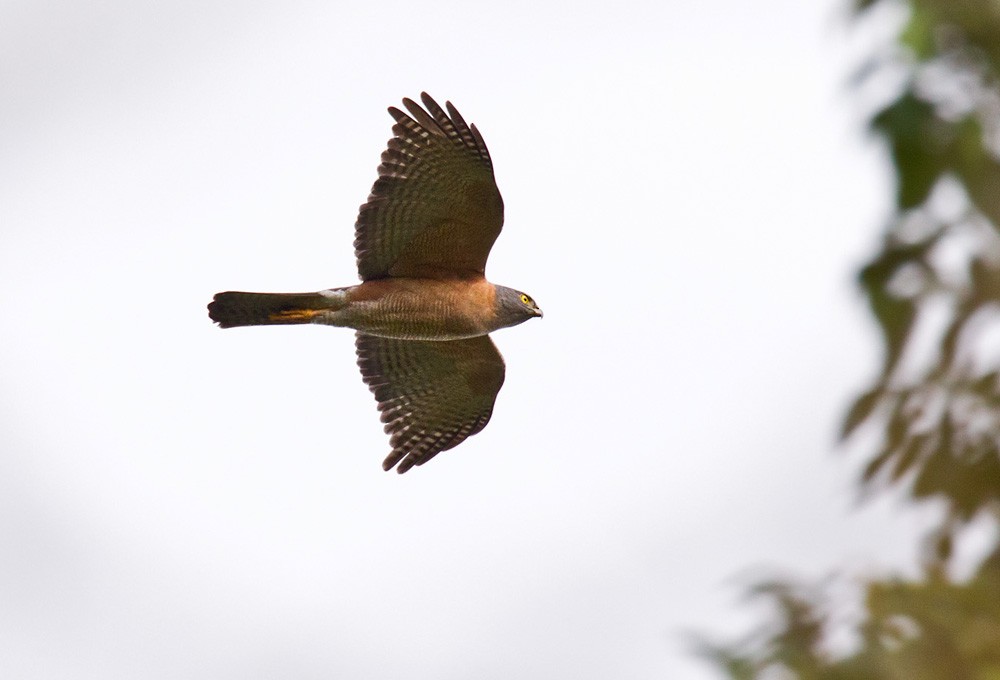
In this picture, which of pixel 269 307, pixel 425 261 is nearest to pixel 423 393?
pixel 425 261

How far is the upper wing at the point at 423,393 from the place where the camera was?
34.6 ft

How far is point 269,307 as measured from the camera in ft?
30.3

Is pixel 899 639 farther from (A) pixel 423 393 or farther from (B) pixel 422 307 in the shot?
(A) pixel 423 393

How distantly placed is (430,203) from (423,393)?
2.14 m

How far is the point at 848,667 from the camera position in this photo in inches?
86.5

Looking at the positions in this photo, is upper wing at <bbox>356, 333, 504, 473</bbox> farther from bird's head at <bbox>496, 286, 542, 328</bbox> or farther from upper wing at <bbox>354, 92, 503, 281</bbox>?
upper wing at <bbox>354, 92, 503, 281</bbox>

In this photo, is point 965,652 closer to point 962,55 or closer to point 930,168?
point 930,168

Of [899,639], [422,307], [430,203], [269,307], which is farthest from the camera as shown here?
[422,307]

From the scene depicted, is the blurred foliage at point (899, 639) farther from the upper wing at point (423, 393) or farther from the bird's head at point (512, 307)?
the upper wing at point (423, 393)

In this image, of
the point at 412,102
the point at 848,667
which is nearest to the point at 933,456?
the point at 848,667

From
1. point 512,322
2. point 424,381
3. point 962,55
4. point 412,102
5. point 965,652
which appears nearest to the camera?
point 965,652

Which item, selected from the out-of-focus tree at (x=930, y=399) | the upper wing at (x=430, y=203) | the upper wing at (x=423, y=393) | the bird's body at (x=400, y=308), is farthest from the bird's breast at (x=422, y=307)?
the out-of-focus tree at (x=930, y=399)

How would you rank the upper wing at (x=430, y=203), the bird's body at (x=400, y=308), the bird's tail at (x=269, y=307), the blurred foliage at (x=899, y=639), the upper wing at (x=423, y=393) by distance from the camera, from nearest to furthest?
the blurred foliage at (x=899, y=639) < the upper wing at (x=430, y=203) < the bird's tail at (x=269, y=307) < the bird's body at (x=400, y=308) < the upper wing at (x=423, y=393)

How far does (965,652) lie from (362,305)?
24.7 ft
